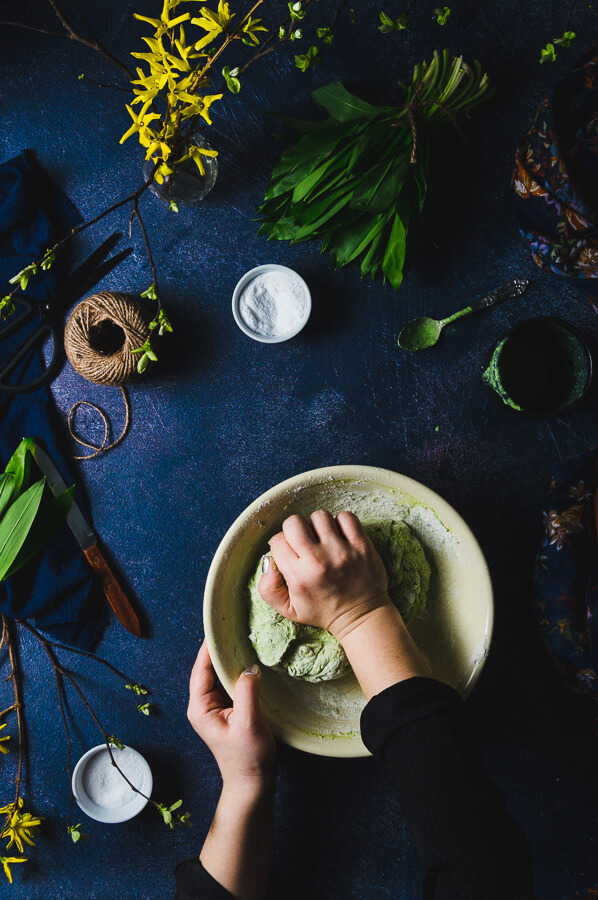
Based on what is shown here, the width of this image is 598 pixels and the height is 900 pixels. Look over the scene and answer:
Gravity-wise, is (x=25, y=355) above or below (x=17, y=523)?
above

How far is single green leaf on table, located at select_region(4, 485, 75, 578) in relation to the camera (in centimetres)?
110

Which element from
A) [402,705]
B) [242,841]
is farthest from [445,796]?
[242,841]

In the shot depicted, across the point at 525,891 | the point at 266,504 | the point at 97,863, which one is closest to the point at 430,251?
the point at 266,504

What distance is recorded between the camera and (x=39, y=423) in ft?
3.79

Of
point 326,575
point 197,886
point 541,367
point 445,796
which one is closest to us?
point 445,796

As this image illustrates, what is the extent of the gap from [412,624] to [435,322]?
0.53 m

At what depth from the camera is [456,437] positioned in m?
1.14

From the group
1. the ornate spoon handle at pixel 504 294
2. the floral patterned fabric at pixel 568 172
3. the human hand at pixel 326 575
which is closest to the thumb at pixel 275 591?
the human hand at pixel 326 575

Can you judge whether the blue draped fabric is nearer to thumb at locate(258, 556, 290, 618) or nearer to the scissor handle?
the scissor handle

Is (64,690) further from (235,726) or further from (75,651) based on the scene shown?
(235,726)

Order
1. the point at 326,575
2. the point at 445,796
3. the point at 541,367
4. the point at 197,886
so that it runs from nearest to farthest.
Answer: the point at 445,796 → the point at 326,575 → the point at 197,886 → the point at 541,367

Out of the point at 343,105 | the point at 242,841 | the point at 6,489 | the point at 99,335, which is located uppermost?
the point at 343,105

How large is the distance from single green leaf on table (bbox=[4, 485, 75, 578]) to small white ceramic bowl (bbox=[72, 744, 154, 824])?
0.37 m

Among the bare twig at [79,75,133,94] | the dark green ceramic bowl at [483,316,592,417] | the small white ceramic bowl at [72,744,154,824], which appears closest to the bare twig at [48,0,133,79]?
the bare twig at [79,75,133,94]
